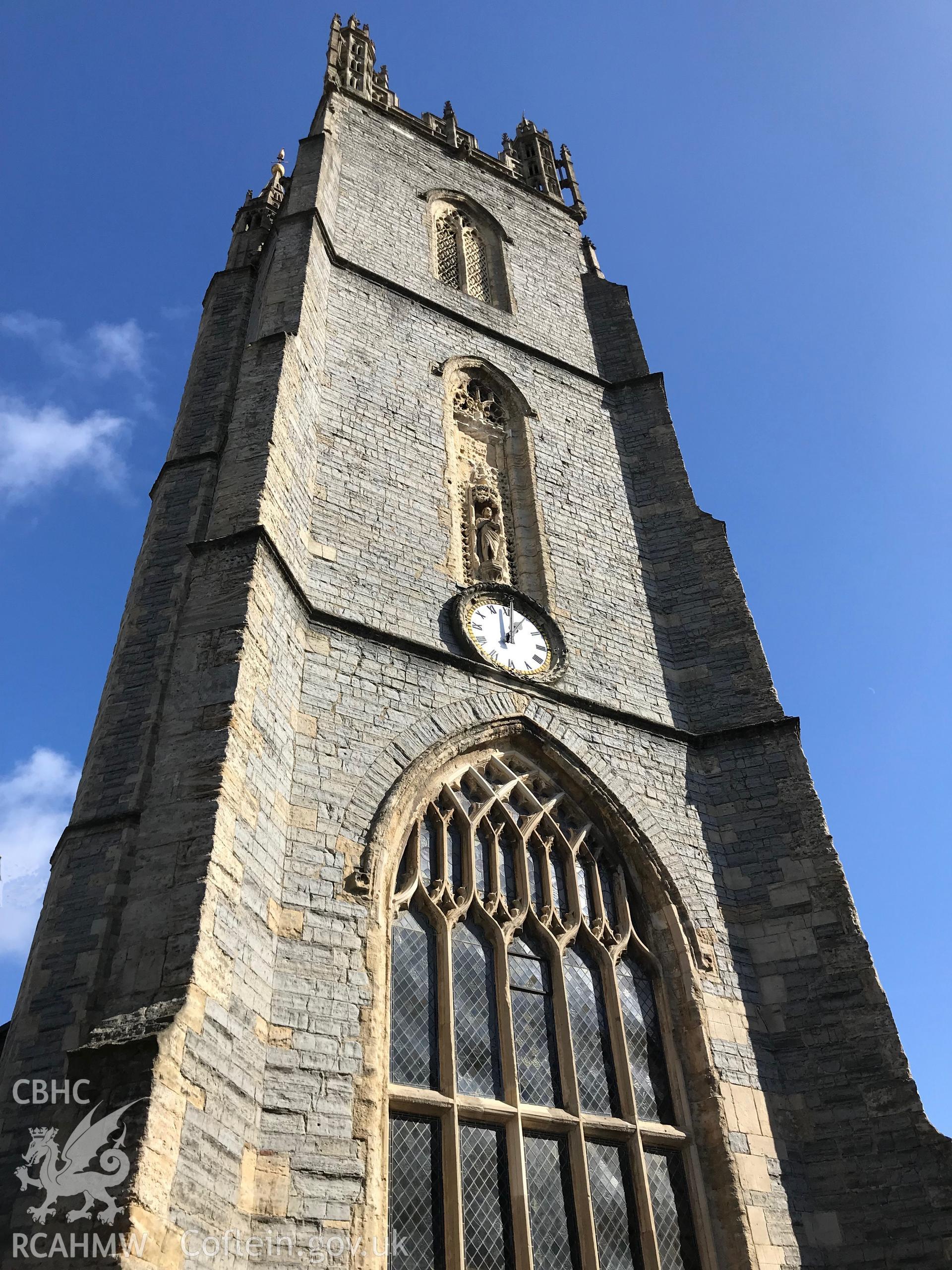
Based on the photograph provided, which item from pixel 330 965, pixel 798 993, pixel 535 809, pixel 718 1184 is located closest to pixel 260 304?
pixel 535 809

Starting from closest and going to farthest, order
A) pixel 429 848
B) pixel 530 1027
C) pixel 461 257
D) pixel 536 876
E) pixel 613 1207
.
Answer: pixel 613 1207, pixel 530 1027, pixel 429 848, pixel 536 876, pixel 461 257

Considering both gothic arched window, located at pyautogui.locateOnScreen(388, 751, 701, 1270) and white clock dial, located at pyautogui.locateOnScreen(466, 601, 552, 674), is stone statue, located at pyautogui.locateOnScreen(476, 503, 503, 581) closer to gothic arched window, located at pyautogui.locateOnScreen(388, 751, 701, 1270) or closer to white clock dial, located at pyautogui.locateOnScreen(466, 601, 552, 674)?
white clock dial, located at pyautogui.locateOnScreen(466, 601, 552, 674)

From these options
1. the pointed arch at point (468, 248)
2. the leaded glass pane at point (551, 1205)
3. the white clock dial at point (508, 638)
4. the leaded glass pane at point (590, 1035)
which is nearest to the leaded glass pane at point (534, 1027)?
the leaded glass pane at point (590, 1035)

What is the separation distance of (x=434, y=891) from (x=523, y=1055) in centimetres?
127

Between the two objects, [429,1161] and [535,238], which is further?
[535,238]

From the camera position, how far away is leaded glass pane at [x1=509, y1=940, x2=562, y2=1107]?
713 cm

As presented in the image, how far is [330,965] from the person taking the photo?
21.8ft

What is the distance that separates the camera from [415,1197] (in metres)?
6.23

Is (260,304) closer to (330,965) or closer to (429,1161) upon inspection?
(330,965)

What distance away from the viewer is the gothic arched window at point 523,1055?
21.0 feet

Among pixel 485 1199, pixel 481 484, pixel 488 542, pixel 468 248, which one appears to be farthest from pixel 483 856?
pixel 468 248

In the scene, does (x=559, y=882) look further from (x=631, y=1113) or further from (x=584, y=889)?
(x=631, y=1113)

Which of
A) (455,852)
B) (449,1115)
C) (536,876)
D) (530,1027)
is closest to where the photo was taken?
(449,1115)

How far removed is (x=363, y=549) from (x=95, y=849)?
3725 millimetres
